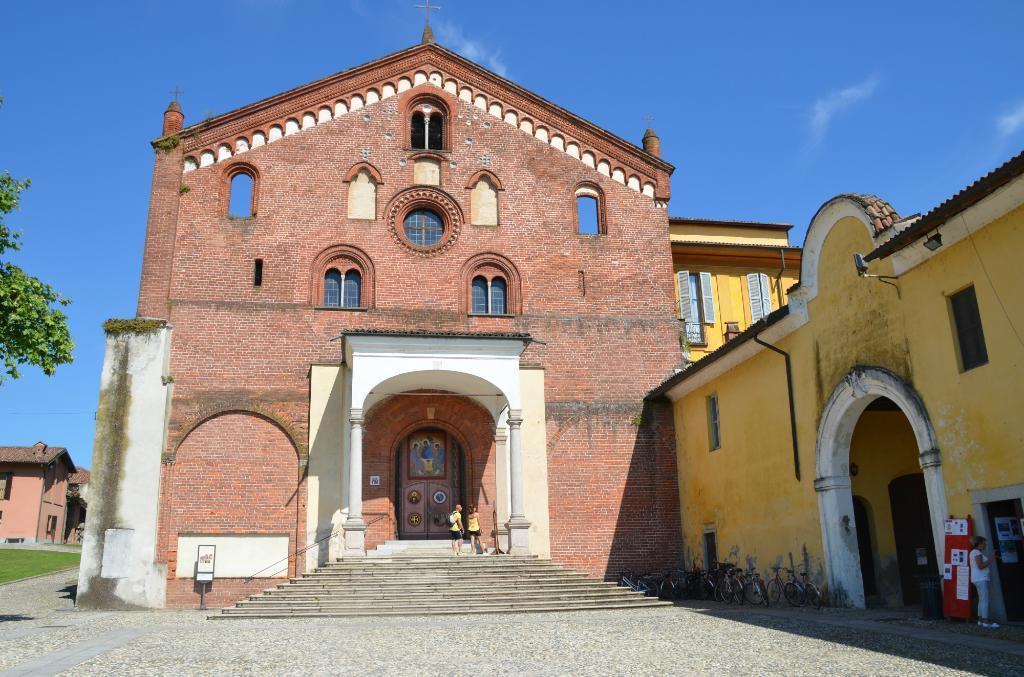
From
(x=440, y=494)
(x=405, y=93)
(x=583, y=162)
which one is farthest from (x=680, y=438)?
(x=405, y=93)

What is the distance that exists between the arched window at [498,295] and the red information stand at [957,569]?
1220 cm

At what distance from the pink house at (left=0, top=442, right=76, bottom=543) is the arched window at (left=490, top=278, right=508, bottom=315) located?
122 ft

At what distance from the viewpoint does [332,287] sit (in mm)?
21406

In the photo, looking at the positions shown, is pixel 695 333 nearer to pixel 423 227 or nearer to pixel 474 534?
pixel 423 227

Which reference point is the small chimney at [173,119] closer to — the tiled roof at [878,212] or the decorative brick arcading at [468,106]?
the decorative brick arcading at [468,106]

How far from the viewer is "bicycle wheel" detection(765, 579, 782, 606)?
16.4m

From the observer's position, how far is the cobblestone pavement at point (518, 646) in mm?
8641

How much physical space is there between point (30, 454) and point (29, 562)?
20.7 meters

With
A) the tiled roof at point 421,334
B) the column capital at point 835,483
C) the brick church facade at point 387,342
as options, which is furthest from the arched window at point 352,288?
the column capital at point 835,483

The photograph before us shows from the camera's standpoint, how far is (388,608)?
596 inches

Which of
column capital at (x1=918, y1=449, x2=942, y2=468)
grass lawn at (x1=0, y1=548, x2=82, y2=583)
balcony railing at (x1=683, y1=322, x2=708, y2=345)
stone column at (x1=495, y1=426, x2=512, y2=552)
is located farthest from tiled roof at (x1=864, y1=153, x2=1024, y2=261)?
grass lawn at (x1=0, y1=548, x2=82, y2=583)

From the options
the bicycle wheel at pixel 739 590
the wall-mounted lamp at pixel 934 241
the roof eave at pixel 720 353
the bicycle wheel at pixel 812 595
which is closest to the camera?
the wall-mounted lamp at pixel 934 241

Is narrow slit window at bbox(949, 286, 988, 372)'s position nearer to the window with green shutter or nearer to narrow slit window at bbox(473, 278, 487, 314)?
narrow slit window at bbox(473, 278, 487, 314)

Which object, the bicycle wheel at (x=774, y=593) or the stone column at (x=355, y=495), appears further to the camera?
the stone column at (x=355, y=495)
